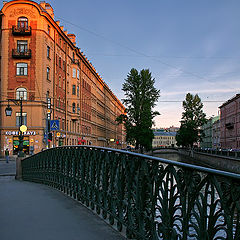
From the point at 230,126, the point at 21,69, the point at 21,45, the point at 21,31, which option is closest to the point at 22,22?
the point at 21,31

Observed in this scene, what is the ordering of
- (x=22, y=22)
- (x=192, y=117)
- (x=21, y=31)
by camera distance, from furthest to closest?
(x=192, y=117) → (x=22, y=22) → (x=21, y=31)

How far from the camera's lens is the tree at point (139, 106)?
163 feet

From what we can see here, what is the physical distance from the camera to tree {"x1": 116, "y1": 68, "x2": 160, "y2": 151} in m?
49.6

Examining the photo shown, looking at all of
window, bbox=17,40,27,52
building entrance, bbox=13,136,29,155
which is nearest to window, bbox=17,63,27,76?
window, bbox=17,40,27,52

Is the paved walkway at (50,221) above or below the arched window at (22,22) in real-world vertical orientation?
below

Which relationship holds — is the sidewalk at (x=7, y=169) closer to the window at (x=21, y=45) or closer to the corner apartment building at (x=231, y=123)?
the window at (x=21, y=45)

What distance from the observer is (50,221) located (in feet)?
17.6

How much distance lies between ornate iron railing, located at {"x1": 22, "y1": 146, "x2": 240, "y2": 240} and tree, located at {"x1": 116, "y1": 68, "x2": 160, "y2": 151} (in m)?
42.3

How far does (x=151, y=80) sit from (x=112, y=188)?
47.8m

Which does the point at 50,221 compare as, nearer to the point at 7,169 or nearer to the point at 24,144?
the point at 7,169

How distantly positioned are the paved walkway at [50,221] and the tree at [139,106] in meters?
42.3

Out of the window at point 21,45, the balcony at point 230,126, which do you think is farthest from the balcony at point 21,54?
the balcony at point 230,126

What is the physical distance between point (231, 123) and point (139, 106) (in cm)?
4236

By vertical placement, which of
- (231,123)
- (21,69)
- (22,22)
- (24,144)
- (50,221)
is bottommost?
(50,221)
